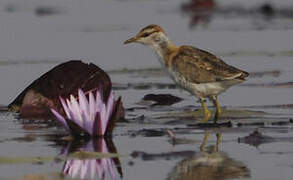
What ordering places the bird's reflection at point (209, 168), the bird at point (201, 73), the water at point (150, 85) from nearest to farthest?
the bird's reflection at point (209, 168)
the water at point (150, 85)
the bird at point (201, 73)

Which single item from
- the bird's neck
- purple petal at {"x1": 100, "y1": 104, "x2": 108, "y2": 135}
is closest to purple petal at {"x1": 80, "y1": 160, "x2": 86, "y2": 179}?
purple petal at {"x1": 100, "y1": 104, "x2": 108, "y2": 135}

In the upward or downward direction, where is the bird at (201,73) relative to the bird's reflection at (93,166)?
upward

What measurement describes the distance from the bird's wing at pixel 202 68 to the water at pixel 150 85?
46cm

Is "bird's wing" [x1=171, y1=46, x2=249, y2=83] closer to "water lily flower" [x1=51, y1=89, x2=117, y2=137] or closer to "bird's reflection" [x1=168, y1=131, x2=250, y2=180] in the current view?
"water lily flower" [x1=51, y1=89, x2=117, y2=137]

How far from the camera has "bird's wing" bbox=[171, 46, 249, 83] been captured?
12.2 metres

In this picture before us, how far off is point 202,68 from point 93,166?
154 inches

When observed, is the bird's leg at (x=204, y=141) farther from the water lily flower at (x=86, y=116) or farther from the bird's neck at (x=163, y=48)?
the bird's neck at (x=163, y=48)

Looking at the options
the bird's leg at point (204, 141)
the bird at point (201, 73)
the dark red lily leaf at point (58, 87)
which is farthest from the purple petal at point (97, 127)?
the bird at point (201, 73)

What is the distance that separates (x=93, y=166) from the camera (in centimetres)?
887

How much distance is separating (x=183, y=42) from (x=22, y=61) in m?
3.61

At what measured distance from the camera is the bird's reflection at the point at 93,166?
27.8 ft

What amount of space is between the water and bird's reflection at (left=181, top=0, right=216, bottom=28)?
10.7 inches

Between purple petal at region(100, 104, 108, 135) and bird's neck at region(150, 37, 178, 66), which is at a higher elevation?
bird's neck at region(150, 37, 178, 66)

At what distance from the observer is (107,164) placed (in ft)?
29.6
